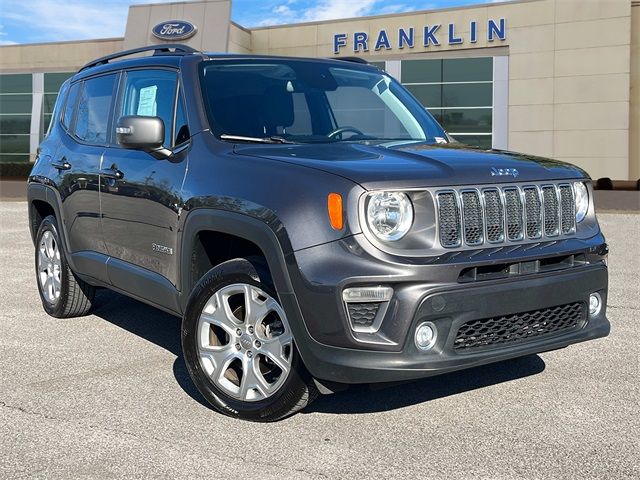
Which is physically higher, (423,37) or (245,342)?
(423,37)

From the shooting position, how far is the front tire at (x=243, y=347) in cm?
400

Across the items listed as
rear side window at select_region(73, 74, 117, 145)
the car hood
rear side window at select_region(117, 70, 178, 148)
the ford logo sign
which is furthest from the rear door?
the ford logo sign

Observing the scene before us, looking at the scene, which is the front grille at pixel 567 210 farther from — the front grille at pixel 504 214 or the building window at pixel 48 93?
the building window at pixel 48 93

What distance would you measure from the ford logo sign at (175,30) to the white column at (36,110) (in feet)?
31.1

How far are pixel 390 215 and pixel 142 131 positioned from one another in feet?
5.37

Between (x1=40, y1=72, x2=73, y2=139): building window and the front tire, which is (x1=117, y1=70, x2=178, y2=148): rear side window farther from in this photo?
(x1=40, y1=72, x2=73, y2=139): building window

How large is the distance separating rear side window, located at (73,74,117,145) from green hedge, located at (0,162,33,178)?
37646 millimetres

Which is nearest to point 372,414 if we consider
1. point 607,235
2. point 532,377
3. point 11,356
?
point 532,377

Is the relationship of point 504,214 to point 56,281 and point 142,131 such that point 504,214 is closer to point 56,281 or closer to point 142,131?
point 142,131

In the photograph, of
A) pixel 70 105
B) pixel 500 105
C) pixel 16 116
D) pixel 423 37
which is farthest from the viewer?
pixel 16 116

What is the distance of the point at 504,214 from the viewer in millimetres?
3959

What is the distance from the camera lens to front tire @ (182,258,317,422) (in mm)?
3996

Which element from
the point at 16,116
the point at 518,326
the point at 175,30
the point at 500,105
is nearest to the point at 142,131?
the point at 518,326

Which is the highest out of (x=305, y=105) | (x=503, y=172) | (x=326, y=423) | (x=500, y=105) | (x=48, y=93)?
(x=48, y=93)
